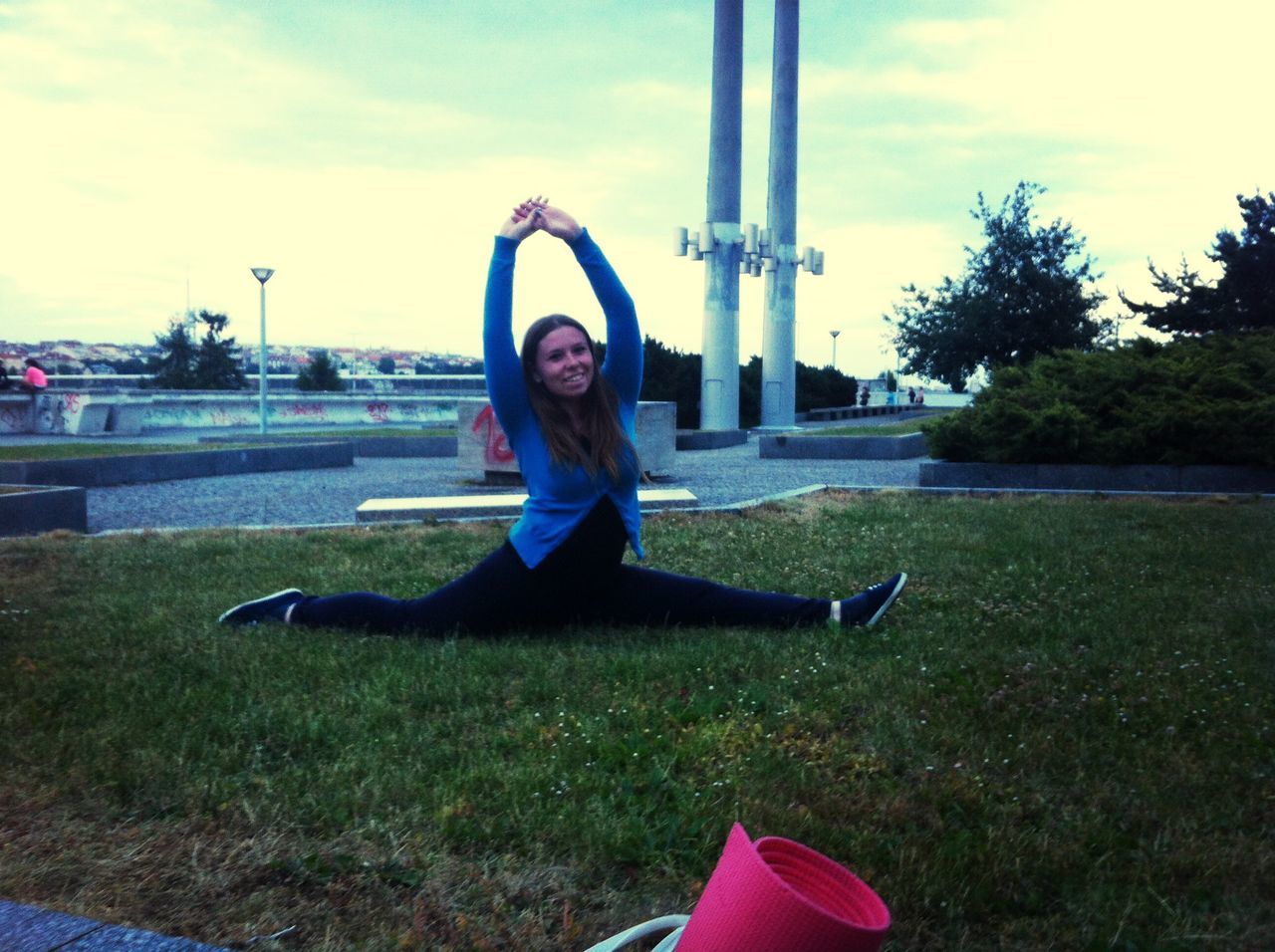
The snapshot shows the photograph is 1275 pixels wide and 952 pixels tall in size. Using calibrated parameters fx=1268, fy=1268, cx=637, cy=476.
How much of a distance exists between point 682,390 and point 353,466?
13863 mm

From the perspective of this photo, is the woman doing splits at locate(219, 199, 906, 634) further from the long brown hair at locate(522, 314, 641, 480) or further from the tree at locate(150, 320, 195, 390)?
the tree at locate(150, 320, 195, 390)

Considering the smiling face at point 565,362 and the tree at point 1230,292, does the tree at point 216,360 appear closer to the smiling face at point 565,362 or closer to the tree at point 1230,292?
the tree at point 1230,292

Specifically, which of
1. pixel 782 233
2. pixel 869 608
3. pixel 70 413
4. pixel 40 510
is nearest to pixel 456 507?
pixel 40 510

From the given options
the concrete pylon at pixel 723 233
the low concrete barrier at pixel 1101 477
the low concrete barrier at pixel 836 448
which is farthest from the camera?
the concrete pylon at pixel 723 233

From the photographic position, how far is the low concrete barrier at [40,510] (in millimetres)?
10188

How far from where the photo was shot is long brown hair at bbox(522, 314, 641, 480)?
5.16m

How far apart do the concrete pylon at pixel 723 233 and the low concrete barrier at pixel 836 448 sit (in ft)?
26.1

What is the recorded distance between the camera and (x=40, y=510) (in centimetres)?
1048

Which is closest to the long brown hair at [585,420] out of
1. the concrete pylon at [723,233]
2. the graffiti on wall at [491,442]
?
the graffiti on wall at [491,442]

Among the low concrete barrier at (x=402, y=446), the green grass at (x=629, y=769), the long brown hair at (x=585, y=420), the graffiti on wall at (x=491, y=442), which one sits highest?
the long brown hair at (x=585, y=420)

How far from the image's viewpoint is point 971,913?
2.79 metres

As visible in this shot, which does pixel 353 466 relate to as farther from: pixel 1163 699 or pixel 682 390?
pixel 1163 699

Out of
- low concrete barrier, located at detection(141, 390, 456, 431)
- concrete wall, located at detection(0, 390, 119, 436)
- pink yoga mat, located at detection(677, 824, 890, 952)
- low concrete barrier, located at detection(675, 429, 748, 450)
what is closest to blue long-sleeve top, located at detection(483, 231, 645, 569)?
pink yoga mat, located at detection(677, 824, 890, 952)

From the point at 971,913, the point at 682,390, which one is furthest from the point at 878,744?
the point at 682,390
